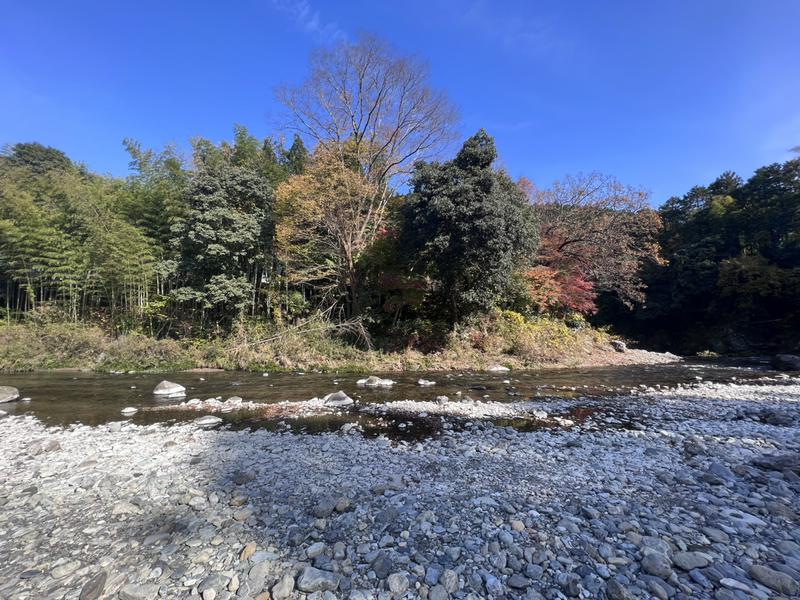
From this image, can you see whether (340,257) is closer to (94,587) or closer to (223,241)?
(223,241)

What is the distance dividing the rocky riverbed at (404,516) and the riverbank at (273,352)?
28.4 feet

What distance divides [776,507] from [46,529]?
7.06 metres

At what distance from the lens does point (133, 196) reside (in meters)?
19.5

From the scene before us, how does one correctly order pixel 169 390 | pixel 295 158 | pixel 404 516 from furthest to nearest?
pixel 295 158, pixel 169 390, pixel 404 516

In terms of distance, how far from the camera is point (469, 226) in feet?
45.3

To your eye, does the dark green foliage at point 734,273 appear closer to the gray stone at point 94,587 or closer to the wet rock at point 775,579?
the wet rock at point 775,579

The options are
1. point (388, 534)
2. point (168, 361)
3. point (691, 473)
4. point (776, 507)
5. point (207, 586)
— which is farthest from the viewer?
point (168, 361)

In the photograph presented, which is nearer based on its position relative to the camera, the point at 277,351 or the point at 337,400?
the point at 337,400

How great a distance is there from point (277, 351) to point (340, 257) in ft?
18.0

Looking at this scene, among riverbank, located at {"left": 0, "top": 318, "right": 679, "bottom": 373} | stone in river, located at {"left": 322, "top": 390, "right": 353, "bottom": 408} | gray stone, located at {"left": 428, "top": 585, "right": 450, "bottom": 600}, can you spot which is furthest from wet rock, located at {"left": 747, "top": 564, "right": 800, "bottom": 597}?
riverbank, located at {"left": 0, "top": 318, "right": 679, "bottom": 373}

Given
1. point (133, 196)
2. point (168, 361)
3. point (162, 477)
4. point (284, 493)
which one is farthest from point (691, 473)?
point (133, 196)

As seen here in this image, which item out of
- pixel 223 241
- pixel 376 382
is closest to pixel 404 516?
pixel 376 382

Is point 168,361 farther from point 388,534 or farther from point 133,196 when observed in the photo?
point 388,534

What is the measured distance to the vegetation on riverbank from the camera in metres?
14.7
